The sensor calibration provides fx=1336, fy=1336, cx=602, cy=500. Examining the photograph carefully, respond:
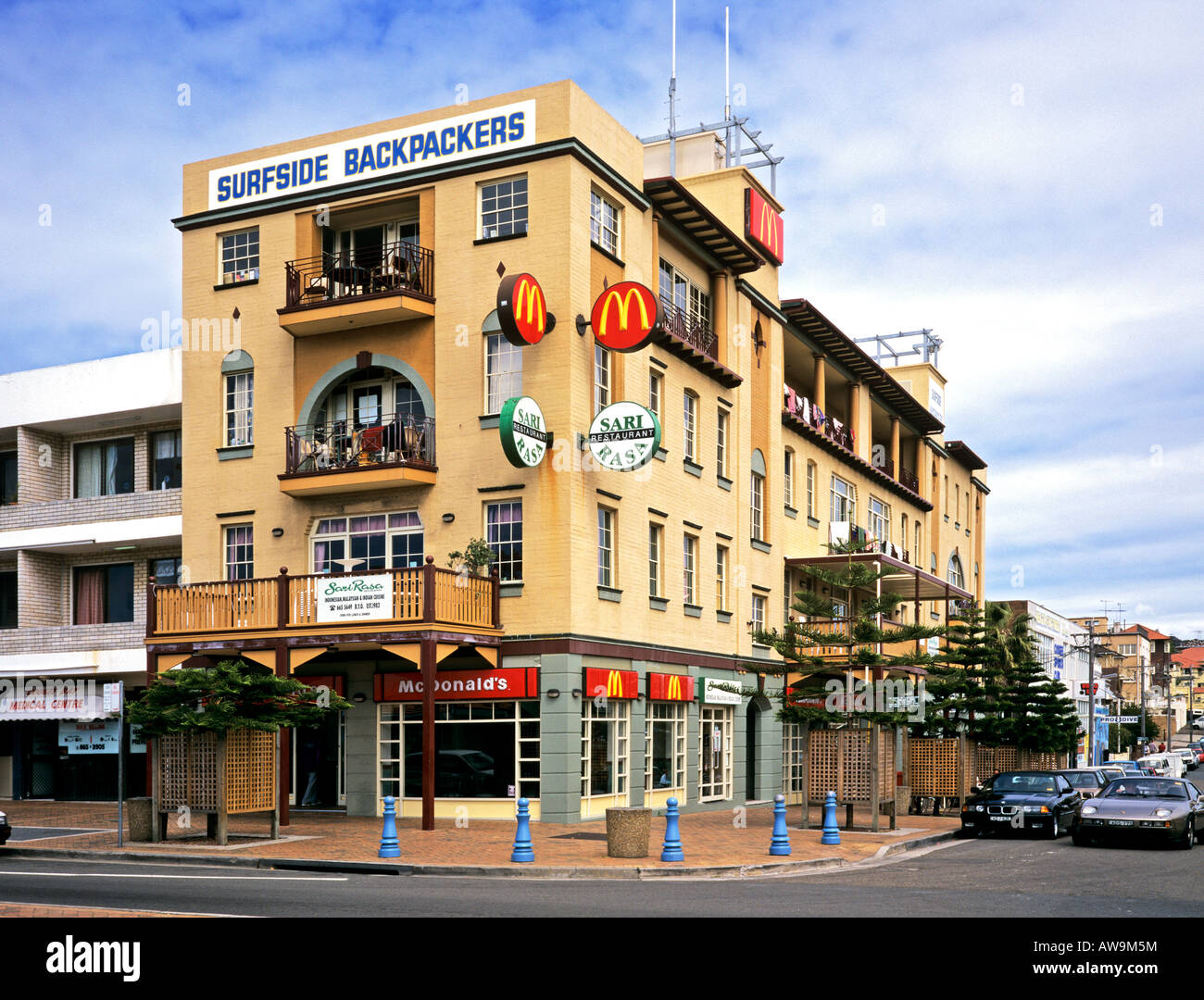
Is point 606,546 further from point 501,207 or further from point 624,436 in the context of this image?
point 501,207

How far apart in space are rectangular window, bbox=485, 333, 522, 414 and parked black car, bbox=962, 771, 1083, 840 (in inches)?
510

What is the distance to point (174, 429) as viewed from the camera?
1453 inches

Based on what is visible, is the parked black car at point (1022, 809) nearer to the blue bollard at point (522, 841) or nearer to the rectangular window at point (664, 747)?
the rectangular window at point (664, 747)

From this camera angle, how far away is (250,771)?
23531 millimetres

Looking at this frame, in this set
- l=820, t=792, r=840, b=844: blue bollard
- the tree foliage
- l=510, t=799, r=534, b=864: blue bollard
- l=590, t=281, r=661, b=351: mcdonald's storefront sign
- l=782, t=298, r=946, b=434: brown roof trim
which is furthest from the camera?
l=782, t=298, r=946, b=434: brown roof trim

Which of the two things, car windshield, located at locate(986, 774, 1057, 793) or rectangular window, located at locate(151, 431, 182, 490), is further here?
rectangular window, located at locate(151, 431, 182, 490)

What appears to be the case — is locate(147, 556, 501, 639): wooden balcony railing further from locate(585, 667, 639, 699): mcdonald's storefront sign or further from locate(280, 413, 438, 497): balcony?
locate(280, 413, 438, 497): balcony

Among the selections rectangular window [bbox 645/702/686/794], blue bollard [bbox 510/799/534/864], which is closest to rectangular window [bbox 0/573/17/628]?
rectangular window [bbox 645/702/686/794]

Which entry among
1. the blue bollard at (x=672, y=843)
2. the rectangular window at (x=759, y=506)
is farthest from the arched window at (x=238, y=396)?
the blue bollard at (x=672, y=843)

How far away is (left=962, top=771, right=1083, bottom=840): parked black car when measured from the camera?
27.2m
